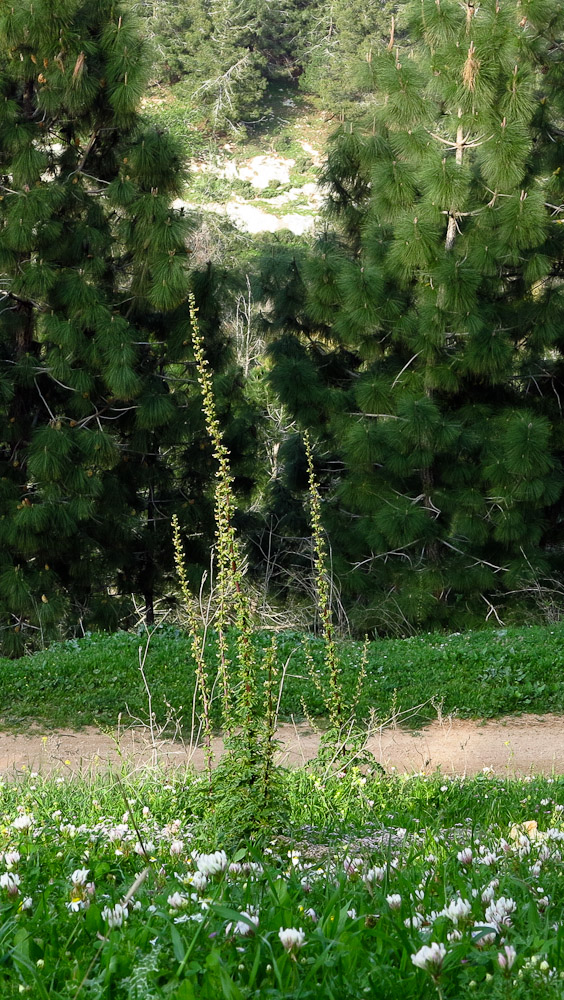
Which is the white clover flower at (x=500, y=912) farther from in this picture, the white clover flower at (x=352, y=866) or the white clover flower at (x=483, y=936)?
the white clover flower at (x=352, y=866)

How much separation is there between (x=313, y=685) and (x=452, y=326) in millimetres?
4283

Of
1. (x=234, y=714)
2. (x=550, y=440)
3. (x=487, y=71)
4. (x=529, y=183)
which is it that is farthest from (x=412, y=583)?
(x=234, y=714)

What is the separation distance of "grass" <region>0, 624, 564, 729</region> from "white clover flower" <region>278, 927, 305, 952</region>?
5047mm

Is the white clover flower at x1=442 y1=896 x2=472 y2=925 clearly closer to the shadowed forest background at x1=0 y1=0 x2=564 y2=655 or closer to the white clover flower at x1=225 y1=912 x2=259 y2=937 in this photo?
the white clover flower at x1=225 y1=912 x2=259 y2=937

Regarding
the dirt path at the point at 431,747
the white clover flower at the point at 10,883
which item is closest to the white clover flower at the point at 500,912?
the white clover flower at the point at 10,883

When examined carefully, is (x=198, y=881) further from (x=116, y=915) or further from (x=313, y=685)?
(x=313, y=685)

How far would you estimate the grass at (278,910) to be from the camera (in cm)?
157

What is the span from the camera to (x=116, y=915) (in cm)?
183

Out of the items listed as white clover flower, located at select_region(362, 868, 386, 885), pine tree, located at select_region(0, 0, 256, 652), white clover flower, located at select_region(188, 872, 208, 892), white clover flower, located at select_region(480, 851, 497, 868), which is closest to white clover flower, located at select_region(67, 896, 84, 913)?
white clover flower, located at select_region(188, 872, 208, 892)

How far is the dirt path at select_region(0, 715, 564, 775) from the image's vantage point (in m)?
5.89

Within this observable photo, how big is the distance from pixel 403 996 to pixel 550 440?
30.9 feet

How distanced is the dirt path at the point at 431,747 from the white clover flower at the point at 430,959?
4029 mm

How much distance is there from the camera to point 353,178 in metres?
11.7

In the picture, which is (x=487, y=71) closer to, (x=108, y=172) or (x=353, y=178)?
(x=353, y=178)
